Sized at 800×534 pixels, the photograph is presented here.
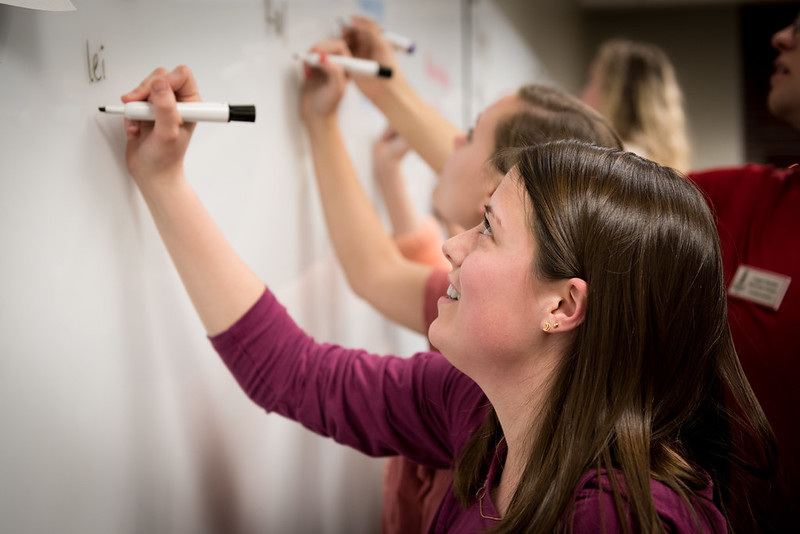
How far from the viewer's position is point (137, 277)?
2.41 feet

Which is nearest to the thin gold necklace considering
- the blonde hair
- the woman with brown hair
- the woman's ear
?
the woman with brown hair

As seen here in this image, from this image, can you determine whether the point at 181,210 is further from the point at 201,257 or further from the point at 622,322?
the point at 622,322

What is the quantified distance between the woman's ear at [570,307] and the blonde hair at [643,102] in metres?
1.38

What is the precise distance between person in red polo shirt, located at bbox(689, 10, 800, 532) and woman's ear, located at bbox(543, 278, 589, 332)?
287 millimetres

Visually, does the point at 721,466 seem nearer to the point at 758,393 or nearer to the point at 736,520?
the point at 736,520

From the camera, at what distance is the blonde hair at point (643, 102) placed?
77.1 inches

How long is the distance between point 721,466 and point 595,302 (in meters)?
0.24

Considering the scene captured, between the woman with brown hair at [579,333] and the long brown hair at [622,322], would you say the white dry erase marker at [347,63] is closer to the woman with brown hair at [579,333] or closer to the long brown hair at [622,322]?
the woman with brown hair at [579,333]

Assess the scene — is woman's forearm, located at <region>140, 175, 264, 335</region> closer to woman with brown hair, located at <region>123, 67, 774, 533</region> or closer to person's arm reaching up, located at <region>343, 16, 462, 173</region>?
woman with brown hair, located at <region>123, 67, 774, 533</region>

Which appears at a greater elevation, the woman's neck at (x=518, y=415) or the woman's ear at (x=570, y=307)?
the woman's ear at (x=570, y=307)

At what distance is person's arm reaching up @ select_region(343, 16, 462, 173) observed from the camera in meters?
1.14

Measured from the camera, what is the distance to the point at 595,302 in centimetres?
64

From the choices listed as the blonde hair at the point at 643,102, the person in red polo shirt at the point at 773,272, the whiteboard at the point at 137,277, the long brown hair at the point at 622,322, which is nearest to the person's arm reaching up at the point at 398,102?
the whiteboard at the point at 137,277

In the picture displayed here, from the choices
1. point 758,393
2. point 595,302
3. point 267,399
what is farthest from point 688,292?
point 267,399
